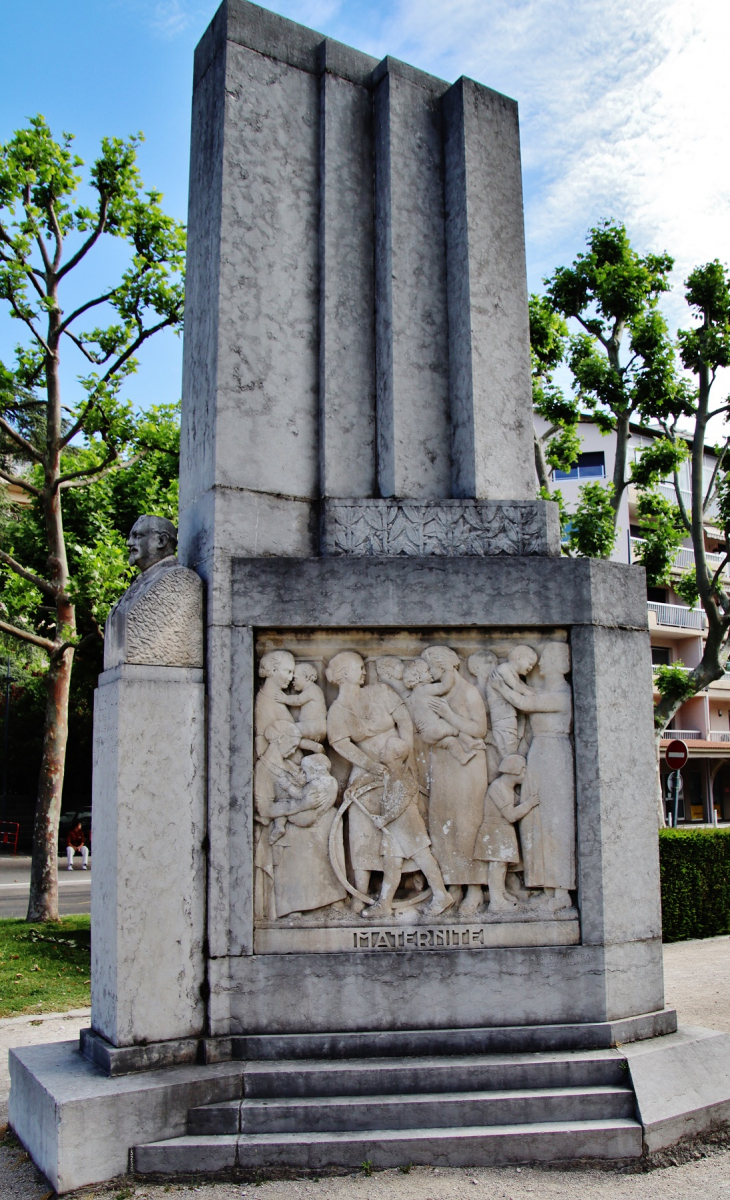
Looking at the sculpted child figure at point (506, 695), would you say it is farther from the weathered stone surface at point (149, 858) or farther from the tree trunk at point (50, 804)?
the tree trunk at point (50, 804)

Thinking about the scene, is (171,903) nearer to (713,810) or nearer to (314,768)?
(314,768)

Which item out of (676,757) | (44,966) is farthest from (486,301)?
(676,757)

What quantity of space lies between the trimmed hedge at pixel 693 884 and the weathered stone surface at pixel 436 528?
353 inches

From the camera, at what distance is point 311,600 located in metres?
5.21

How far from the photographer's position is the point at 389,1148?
14.1 ft

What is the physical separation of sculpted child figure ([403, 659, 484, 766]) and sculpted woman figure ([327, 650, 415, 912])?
0.24 ft

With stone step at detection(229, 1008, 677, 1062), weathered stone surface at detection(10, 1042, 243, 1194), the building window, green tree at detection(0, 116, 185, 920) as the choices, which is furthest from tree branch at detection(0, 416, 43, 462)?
the building window

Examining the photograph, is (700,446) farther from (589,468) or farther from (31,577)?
(589,468)

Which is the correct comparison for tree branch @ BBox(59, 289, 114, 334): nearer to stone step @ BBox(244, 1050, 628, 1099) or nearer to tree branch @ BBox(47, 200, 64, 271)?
tree branch @ BBox(47, 200, 64, 271)

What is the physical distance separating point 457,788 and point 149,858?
167 centimetres

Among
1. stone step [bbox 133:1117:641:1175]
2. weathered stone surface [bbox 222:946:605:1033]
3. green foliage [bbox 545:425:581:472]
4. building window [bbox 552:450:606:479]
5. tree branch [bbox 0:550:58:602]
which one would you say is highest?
building window [bbox 552:450:606:479]

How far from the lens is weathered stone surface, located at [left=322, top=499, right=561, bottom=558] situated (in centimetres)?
547

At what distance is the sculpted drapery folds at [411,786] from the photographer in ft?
16.6

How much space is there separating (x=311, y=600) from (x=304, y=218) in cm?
246
